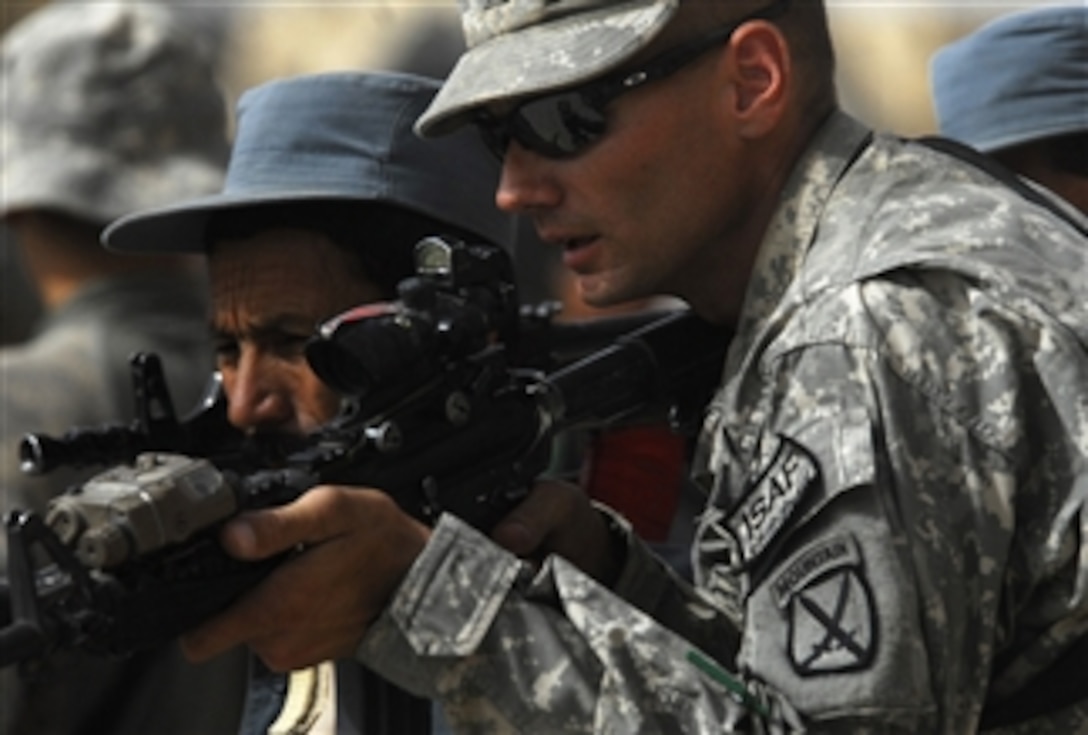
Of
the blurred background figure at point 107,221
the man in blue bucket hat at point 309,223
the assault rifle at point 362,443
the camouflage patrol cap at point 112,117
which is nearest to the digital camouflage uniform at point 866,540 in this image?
the assault rifle at point 362,443

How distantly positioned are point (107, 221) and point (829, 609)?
270cm

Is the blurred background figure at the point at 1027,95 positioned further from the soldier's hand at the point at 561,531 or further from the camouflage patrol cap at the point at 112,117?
the camouflage patrol cap at the point at 112,117

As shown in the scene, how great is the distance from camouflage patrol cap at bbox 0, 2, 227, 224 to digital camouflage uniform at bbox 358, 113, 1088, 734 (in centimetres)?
239

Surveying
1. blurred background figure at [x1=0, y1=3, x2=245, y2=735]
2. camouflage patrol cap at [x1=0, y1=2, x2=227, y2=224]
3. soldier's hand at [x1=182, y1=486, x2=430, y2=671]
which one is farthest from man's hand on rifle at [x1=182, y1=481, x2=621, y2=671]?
camouflage patrol cap at [x1=0, y1=2, x2=227, y2=224]

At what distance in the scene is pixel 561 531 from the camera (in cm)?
321

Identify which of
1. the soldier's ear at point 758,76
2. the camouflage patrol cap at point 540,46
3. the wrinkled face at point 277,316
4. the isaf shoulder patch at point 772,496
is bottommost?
the wrinkled face at point 277,316

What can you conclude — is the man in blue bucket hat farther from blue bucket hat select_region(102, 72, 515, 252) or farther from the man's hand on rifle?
the man's hand on rifle

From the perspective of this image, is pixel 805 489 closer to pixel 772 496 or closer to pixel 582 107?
pixel 772 496

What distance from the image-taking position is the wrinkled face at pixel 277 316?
3422 mm

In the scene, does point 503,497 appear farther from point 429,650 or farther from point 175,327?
point 175,327

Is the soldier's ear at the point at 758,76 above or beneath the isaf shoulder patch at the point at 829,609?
above

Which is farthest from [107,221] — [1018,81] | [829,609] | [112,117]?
[829,609]

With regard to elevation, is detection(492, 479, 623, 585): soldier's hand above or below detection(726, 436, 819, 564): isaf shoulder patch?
below

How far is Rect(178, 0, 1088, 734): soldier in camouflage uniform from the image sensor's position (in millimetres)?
2453
